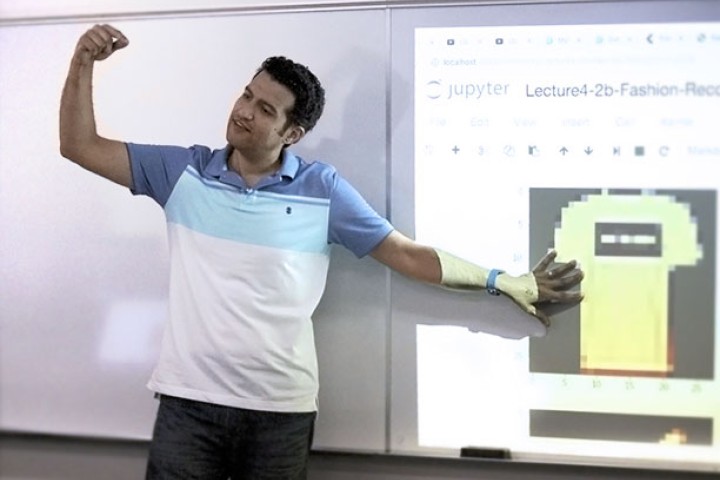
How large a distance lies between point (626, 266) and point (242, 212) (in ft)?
2.94

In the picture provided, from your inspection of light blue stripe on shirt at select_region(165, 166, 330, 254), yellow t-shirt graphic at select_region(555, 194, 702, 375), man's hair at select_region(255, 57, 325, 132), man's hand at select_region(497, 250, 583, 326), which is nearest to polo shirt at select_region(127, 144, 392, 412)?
light blue stripe on shirt at select_region(165, 166, 330, 254)

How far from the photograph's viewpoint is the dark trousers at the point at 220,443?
1.56m

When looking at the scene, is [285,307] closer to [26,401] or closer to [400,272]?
[400,272]

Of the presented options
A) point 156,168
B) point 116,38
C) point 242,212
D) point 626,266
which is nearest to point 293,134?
point 242,212

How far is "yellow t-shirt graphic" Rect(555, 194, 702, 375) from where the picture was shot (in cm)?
166

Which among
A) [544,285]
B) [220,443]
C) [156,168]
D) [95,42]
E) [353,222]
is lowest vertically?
[220,443]

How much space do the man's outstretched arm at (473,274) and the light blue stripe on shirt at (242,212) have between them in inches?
7.4

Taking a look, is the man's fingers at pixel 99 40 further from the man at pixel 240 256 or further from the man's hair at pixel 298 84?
the man's hair at pixel 298 84

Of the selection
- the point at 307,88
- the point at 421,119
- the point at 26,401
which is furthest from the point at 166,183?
the point at 26,401

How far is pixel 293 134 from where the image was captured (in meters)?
1.65

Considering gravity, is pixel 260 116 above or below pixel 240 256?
above

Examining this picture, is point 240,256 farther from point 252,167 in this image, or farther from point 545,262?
point 545,262

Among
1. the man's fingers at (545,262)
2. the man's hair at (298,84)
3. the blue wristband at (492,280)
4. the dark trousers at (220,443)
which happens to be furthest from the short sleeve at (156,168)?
the man's fingers at (545,262)

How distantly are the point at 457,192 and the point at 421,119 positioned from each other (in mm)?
196
